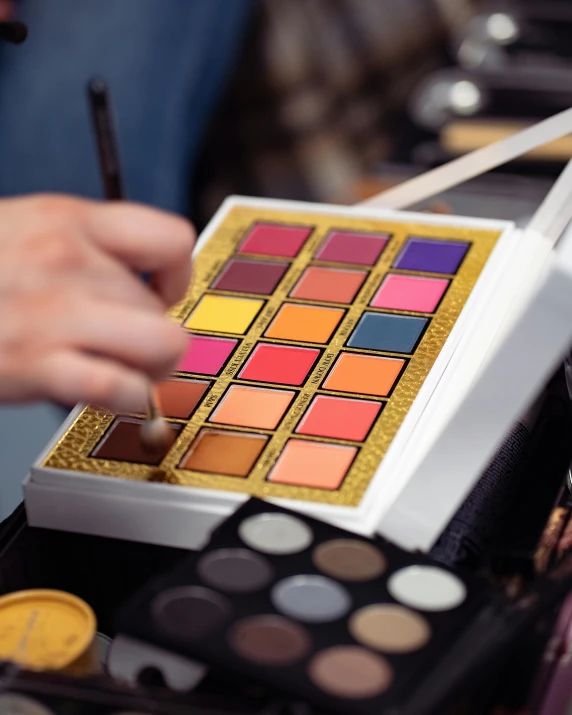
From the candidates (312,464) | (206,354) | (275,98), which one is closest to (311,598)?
(312,464)

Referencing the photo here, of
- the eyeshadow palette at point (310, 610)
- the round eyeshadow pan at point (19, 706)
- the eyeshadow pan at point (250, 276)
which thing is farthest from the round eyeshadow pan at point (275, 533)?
the eyeshadow pan at point (250, 276)

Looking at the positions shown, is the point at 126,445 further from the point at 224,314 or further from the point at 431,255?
the point at 431,255

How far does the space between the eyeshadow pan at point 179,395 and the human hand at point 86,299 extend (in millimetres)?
110

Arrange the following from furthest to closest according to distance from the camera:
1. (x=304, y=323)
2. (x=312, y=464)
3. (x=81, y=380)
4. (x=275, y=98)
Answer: (x=275, y=98) < (x=304, y=323) < (x=312, y=464) < (x=81, y=380)

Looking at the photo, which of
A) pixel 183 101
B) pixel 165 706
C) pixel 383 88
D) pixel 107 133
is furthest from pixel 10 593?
pixel 383 88

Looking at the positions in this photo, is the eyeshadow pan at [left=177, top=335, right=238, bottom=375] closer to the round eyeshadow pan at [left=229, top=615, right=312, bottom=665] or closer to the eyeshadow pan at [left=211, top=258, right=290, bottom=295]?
the eyeshadow pan at [left=211, top=258, right=290, bottom=295]

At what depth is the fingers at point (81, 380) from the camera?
0.44 m

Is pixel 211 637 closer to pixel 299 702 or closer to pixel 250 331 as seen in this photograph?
pixel 299 702

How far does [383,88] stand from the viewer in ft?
6.98

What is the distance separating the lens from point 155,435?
573 millimetres

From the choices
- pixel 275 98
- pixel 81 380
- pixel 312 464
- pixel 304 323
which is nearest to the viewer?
pixel 81 380

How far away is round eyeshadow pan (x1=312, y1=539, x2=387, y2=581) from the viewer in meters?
0.49

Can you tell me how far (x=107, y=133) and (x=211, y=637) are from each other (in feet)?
1.17

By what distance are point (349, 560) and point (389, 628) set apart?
0.05m
